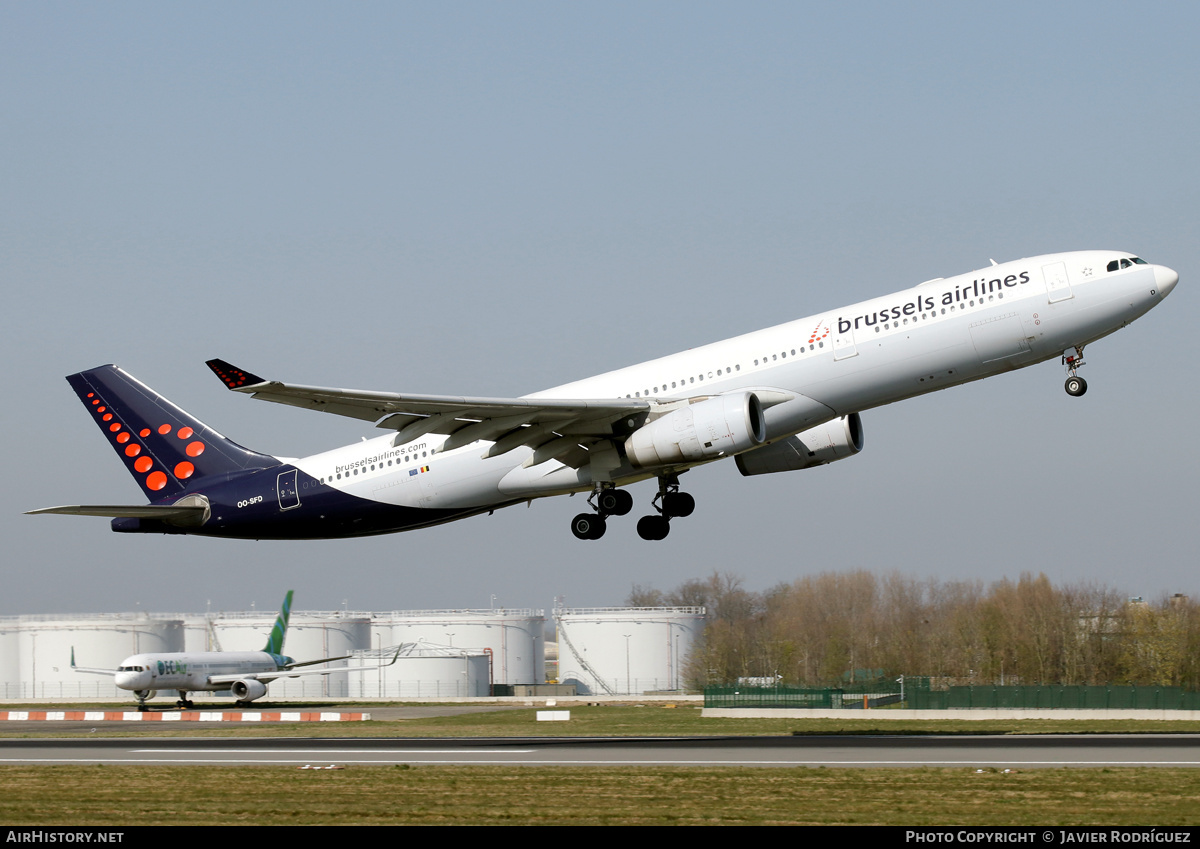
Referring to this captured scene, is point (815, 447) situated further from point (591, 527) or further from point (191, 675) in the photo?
point (191, 675)

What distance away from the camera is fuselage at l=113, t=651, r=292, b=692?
70.4 metres

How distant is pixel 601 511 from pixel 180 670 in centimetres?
4572

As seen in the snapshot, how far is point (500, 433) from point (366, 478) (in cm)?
516

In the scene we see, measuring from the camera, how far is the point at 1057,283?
29844 millimetres

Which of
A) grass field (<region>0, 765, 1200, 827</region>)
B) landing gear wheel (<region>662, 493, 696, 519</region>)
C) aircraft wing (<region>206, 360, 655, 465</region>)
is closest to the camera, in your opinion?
grass field (<region>0, 765, 1200, 827</region>)

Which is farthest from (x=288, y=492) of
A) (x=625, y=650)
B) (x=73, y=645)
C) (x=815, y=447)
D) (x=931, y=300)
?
(x=73, y=645)

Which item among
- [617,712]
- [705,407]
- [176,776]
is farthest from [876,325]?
[617,712]

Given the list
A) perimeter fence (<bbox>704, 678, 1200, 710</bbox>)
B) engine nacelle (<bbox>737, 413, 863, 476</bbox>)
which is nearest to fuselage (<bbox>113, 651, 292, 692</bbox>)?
perimeter fence (<bbox>704, 678, 1200, 710</bbox>)

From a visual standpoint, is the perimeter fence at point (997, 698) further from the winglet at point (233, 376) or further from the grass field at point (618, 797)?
the winglet at point (233, 376)

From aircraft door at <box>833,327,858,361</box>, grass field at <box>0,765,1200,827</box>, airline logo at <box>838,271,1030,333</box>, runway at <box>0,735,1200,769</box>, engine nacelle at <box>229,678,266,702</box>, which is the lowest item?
engine nacelle at <box>229,678,266,702</box>

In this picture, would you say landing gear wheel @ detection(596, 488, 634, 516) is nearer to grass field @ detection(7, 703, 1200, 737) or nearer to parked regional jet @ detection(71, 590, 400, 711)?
grass field @ detection(7, 703, 1200, 737)

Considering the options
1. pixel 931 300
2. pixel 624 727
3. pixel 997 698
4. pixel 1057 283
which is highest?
pixel 1057 283

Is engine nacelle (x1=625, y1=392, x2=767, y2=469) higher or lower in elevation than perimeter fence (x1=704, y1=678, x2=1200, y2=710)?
higher

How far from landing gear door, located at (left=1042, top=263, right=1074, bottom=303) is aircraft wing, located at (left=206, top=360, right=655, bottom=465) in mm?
9831
